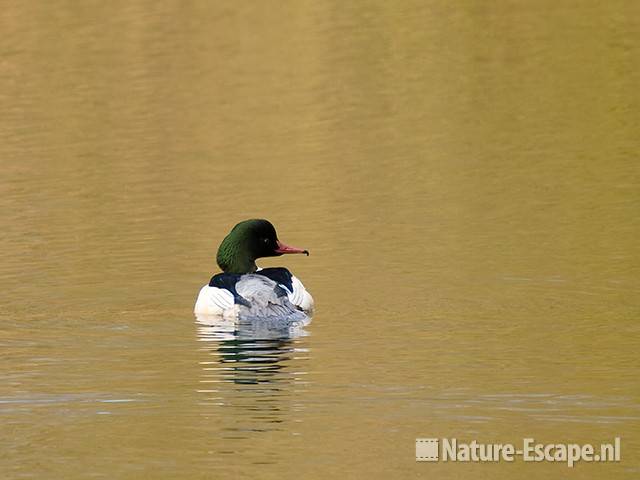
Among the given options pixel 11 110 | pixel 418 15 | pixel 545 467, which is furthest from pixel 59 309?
pixel 418 15

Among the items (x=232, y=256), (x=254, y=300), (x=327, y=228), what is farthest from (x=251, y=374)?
(x=327, y=228)

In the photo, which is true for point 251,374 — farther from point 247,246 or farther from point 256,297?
point 247,246

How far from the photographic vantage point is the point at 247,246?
1686cm

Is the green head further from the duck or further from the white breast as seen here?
the white breast

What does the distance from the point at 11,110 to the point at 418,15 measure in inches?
417

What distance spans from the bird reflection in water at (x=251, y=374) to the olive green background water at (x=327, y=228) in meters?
0.03

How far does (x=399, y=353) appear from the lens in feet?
44.8

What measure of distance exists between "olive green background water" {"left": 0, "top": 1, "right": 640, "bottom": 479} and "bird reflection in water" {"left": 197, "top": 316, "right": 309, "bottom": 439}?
0.11 ft

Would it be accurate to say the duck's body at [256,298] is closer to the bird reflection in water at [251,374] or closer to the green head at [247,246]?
the bird reflection in water at [251,374]

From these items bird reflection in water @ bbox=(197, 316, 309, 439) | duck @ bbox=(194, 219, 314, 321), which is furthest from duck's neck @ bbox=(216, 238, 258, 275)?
bird reflection in water @ bbox=(197, 316, 309, 439)

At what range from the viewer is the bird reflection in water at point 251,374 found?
1192 cm

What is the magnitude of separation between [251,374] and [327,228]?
A: 638 centimetres

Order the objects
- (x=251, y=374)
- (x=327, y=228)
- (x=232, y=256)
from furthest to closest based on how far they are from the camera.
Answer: (x=327, y=228)
(x=232, y=256)
(x=251, y=374)

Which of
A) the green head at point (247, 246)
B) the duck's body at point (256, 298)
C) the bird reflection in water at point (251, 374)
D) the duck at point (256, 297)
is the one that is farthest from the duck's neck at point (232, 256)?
the bird reflection in water at point (251, 374)
